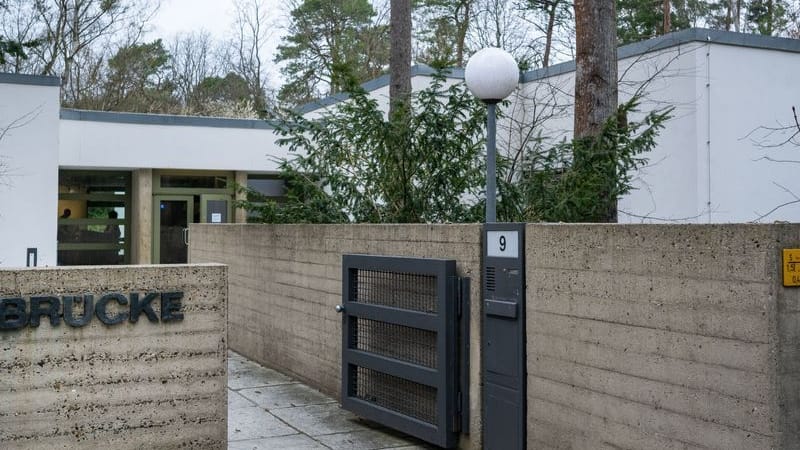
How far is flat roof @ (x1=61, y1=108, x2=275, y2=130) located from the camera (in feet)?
59.7

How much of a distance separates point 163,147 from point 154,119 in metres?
0.64

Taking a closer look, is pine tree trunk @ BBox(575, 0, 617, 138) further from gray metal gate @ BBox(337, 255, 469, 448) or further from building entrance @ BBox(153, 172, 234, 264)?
building entrance @ BBox(153, 172, 234, 264)

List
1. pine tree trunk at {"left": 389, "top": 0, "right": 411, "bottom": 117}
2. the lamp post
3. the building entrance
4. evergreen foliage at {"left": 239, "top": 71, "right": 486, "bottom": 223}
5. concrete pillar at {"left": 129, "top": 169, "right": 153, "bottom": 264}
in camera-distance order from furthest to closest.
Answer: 1. the building entrance
2. concrete pillar at {"left": 129, "top": 169, "right": 153, "bottom": 264}
3. pine tree trunk at {"left": 389, "top": 0, "right": 411, "bottom": 117}
4. evergreen foliage at {"left": 239, "top": 71, "right": 486, "bottom": 223}
5. the lamp post

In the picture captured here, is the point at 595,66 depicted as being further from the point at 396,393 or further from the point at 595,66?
the point at 396,393

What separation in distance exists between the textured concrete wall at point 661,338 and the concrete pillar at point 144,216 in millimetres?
15221

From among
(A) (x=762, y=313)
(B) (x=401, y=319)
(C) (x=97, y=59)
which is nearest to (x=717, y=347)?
(A) (x=762, y=313)

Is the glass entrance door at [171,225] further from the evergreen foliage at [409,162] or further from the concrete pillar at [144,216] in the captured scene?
the evergreen foliage at [409,162]

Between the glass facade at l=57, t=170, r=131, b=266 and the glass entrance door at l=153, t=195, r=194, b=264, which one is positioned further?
the glass entrance door at l=153, t=195, r=194, b=264

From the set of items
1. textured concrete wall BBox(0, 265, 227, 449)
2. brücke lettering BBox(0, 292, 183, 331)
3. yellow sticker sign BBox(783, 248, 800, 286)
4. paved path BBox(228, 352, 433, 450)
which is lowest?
paved path BBox(228, 352, 433, 450)

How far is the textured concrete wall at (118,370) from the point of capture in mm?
5234

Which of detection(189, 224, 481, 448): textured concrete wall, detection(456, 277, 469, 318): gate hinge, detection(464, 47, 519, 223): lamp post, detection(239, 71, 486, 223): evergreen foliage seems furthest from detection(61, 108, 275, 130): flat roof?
detection(456, 277, 469, 318): gate hinge

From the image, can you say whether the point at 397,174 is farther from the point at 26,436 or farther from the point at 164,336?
the point at 26,436

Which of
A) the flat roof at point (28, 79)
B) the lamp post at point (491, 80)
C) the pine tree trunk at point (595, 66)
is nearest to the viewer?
the lamp post at point (491, 80)

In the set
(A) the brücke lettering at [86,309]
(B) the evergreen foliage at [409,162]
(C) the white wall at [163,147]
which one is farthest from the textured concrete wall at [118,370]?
(C) the white wall at [163,147]
